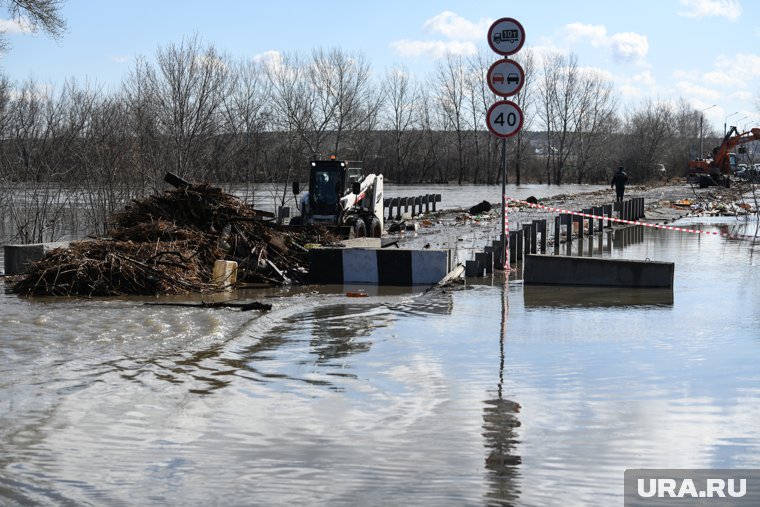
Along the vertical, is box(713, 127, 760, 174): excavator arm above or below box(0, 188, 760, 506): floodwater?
above

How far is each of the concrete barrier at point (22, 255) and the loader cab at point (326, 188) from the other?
7.85 meters

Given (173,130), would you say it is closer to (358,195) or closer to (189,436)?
(358,195)

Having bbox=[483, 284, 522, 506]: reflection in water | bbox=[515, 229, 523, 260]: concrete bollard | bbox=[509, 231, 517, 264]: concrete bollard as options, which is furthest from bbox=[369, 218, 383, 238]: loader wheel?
bbox=[483, 284, 522, 506]: reflection in water

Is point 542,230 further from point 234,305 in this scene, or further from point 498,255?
point 234,305

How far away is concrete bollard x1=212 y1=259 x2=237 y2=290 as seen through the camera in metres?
14.7

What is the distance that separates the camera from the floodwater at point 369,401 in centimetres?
548

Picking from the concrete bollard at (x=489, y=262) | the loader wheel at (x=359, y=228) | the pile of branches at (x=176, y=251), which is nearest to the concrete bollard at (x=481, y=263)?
the concrete bollard at (x=489, y=262)

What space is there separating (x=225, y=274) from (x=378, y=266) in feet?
8.11

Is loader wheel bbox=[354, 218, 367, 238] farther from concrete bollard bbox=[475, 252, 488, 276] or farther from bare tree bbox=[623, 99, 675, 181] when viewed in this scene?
bare tree bbox=[623, 99, 675, 181]

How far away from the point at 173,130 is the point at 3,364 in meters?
26.4

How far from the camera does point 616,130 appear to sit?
111 m

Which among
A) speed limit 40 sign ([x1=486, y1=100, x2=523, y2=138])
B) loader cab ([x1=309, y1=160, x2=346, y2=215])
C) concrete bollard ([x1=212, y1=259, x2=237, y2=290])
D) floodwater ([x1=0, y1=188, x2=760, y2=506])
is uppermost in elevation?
speed limit 40 sign ([x1=486, y1=100, x2=523, y2=138])

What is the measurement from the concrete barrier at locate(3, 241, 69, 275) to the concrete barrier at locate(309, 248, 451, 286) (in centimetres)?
432

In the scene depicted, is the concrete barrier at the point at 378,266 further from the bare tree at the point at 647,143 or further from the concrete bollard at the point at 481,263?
the bare tree at the point at 647,143
